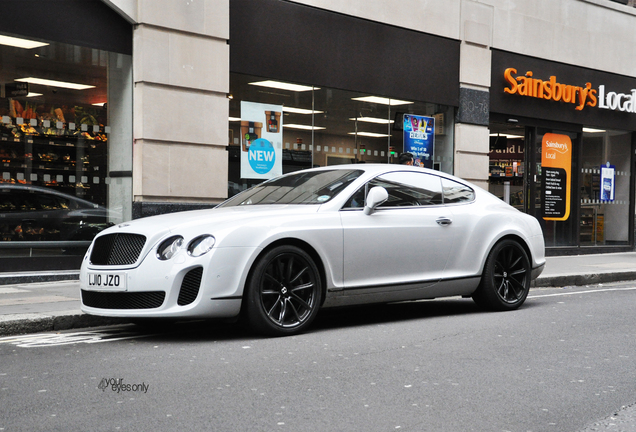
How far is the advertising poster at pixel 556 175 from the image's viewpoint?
1709 cm

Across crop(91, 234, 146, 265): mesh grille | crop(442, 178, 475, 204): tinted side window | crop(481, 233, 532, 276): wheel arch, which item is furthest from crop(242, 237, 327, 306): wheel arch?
crop(481, 233, 532, 276): wheel arch

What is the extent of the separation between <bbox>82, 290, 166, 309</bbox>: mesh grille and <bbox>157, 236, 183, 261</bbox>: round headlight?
0.29 m

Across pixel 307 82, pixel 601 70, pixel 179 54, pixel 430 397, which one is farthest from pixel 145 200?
pixel 601 70

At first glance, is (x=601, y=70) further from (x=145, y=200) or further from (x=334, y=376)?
(x=334, y=376)

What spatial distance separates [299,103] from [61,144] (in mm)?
4130

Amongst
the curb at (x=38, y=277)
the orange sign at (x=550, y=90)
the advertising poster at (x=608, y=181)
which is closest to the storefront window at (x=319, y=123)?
the orange sign at (x=550, y=90)

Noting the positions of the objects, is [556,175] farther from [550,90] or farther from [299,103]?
[299,103]

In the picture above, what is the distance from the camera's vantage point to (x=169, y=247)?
579 centimetres

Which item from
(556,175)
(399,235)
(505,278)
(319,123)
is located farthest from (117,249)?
(556,175)

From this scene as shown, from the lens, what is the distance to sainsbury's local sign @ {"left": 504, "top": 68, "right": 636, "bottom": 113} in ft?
52.8

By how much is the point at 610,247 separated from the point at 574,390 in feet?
50.4

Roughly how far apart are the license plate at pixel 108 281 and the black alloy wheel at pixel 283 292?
99 cm

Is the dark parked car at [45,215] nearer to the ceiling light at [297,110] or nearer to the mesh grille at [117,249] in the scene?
the ceiling light at [297,110]

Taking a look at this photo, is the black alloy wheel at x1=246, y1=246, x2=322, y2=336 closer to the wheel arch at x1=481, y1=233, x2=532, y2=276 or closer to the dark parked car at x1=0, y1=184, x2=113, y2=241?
the wheel arch at x1=481, y1=233, x2=532, y2=276
